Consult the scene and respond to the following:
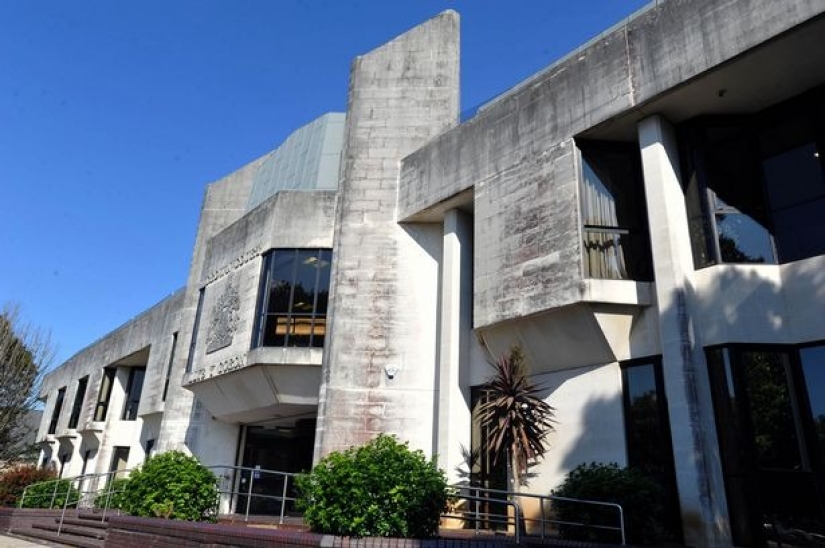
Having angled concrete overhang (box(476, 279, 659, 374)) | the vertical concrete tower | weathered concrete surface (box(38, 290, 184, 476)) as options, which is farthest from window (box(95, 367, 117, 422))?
angled concrete overhang (box(476, 279, 659, 374))

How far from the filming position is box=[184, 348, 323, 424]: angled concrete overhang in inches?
691

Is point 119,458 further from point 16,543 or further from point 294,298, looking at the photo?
point 294,298

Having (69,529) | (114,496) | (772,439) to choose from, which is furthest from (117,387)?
(772,439)

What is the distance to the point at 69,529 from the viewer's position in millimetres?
15727

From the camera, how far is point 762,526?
390 inches

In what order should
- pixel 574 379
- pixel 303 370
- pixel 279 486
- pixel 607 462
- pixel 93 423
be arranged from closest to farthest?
pixel 607 462 < pixel 574 379 < pixel 303 370 < pixel 279 486 < pixel 93 423

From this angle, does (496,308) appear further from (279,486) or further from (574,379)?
(279,486)

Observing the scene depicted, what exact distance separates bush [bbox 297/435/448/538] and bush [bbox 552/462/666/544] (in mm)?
2866

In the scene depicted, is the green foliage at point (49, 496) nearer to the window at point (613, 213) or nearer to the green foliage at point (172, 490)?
the green foliage at point (172, 490)

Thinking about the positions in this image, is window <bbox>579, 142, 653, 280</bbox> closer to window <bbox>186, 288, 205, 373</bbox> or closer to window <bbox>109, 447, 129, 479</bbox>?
window <bbox>186, 288, 205, 373</bbox>

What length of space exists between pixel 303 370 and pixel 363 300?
2885 mm

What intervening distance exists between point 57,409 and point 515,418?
4204 centimetres

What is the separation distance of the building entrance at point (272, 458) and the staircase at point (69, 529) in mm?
5645

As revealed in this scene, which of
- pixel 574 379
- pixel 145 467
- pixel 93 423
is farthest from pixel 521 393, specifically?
pixel 93 423
